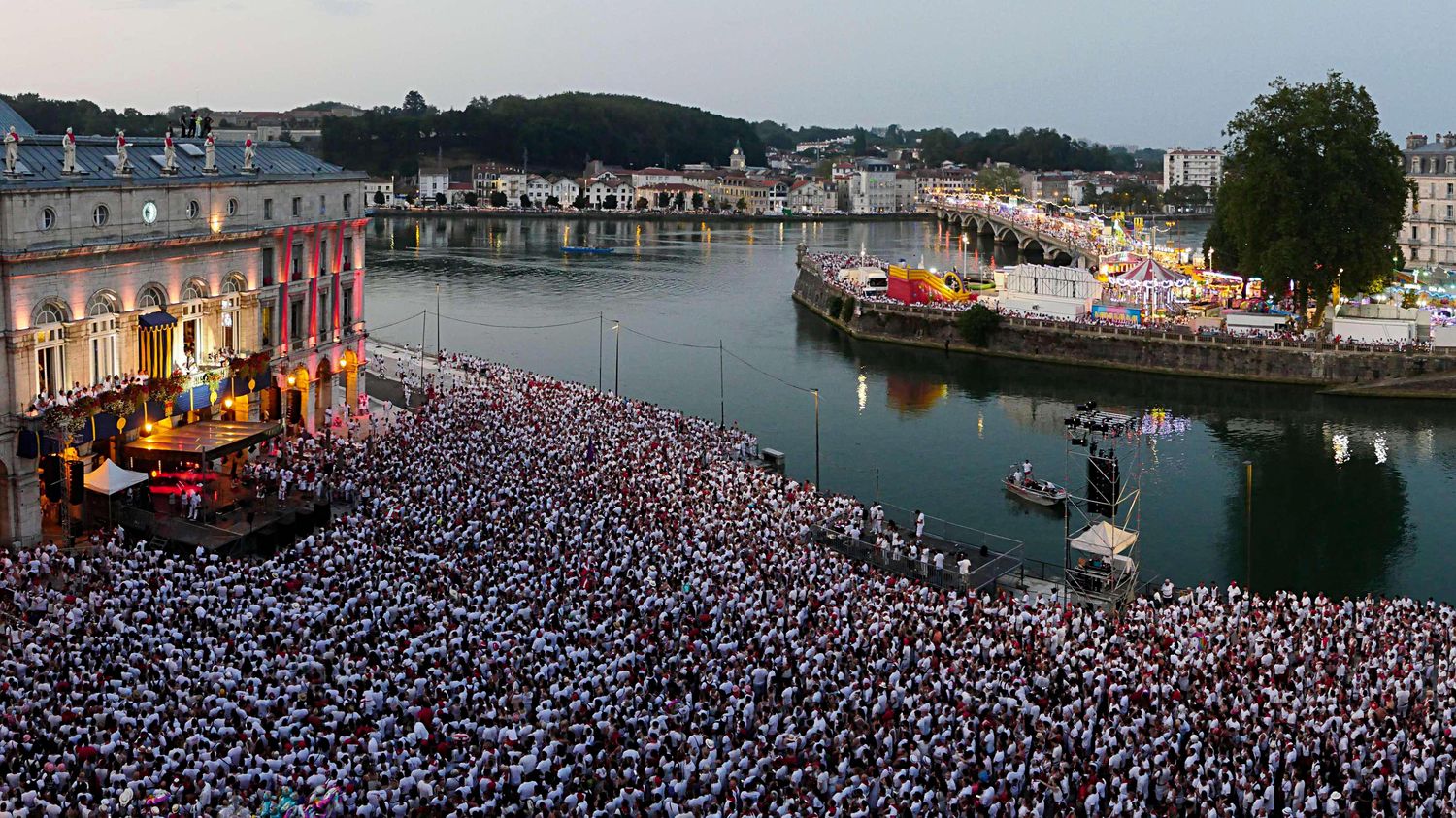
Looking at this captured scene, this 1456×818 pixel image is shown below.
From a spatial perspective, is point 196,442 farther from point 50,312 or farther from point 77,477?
point 50,312

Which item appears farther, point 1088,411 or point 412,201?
point 412,201

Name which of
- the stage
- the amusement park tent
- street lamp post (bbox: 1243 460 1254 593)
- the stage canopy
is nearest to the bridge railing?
the amusement park tent

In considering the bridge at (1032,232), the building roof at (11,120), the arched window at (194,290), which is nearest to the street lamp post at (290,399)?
the arched window at (194,290)

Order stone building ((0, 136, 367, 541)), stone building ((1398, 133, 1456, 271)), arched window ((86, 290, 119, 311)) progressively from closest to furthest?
1. stone building ((0, 136, 367, 541))
2. arched window ((86, 290, 119, 311))
3. stone building ((1398, 133, 1456, 271))

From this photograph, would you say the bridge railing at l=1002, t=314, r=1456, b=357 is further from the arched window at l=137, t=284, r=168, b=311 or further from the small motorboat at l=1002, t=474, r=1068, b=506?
the arched window at l=137, t=284, r=168, b=311

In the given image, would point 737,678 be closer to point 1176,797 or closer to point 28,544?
point 1176,797

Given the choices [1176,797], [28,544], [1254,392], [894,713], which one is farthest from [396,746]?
[1254,392]
